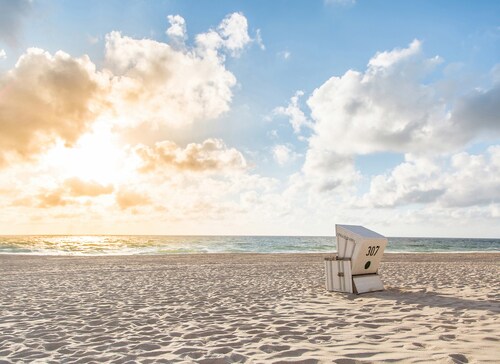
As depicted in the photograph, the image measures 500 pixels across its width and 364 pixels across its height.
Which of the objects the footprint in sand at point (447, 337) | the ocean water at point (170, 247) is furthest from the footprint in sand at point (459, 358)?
the ocean water at point (170, 247)

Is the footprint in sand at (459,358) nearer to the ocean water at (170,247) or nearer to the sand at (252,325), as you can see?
the sand at (252,325)

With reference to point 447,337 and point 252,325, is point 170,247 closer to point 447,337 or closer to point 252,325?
point 252,325

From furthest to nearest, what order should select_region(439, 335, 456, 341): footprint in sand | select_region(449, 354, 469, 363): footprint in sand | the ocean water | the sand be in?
the ocean water < select_region(439, 335, 456, 341): footprint in sand < the sand < select_region(449, 354, 469, 363): footprint in sand

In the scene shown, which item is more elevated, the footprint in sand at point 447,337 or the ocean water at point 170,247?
the ocean water at point 170,247

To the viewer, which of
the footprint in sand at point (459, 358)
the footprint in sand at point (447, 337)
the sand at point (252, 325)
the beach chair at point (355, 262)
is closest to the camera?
the footprint in sand at point (459, 358)

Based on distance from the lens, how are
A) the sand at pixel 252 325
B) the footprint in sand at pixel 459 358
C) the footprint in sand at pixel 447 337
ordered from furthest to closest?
the footprint in sand at pixel 447 337, the sand at pixel 252 325, the footprint in sand at pixel 459 358

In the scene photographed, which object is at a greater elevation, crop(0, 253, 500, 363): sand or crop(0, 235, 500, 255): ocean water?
crop(0, 235, 500, 255): ocean water

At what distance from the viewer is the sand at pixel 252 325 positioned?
4109mm

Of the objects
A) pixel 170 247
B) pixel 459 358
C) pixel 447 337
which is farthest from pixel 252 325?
pixel 170 247

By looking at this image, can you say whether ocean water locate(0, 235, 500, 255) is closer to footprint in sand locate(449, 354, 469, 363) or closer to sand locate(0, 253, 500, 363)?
sand locate(0, 253, 500, 363)

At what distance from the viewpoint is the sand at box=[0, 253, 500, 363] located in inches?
162

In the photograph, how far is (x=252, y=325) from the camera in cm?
546

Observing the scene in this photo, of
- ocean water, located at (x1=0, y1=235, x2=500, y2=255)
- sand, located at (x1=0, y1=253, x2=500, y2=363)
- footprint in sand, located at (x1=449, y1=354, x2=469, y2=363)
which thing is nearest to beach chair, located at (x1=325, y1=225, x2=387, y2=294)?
sand, located at (x1=0, y1=253, x2=500, y2=363)

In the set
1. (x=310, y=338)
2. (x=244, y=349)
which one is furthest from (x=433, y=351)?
(x=244, y=349)
